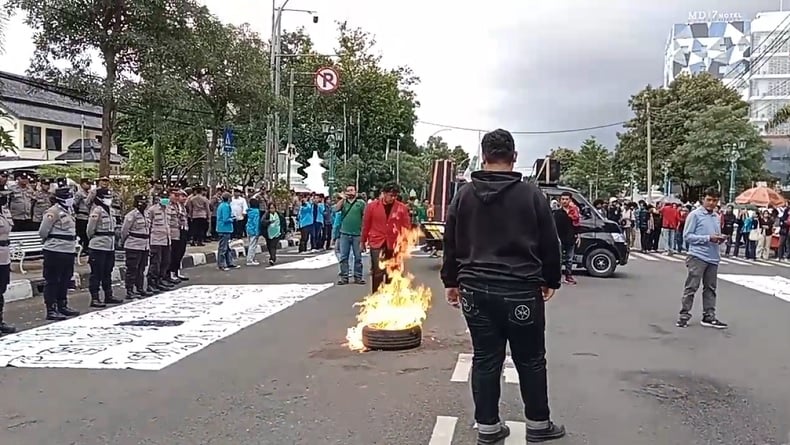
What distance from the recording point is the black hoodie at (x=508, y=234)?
15.6 ft

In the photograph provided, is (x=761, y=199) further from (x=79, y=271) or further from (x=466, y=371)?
(x=466, y=371)

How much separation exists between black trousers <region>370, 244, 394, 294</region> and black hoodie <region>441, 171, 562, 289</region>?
6.77 m

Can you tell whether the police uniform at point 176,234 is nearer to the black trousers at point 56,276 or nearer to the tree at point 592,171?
the black trousers at point 56,276

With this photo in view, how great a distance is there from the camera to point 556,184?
→ 17.2 metres

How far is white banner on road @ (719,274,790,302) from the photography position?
15.0 metres

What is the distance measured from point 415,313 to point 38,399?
3936 millimetres

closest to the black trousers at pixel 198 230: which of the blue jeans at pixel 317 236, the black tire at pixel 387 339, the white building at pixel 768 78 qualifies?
the blue jeans at pixel 317 236

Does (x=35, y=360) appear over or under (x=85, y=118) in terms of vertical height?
under

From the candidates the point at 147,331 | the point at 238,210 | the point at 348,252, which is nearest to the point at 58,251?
the point at 147,331

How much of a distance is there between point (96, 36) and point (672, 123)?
43.8m

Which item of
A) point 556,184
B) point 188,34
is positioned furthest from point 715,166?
point 188,34

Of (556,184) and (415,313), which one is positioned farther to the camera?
(556,184)

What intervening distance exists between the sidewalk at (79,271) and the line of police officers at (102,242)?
1040 mm

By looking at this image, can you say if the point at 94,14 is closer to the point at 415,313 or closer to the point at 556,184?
the point at 556,184
